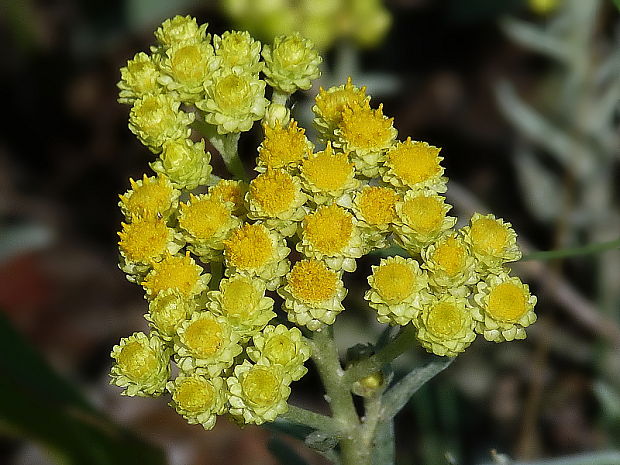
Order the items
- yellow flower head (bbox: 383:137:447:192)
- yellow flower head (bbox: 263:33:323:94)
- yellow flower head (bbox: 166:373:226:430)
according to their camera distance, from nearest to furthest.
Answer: yellow flower head (bbox: 166:373:226:430)
yellow flower head (bbox: 383:137:447:192)
yellow flower head (bbox: 263:33:323:94)

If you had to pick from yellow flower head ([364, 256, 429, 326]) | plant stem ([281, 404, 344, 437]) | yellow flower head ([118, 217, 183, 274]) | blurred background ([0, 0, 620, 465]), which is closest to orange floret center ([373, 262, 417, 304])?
yellow flower head ([364, 256, 429, 326])

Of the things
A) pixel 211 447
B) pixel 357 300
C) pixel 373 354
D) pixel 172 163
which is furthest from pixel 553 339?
pixel 172 163

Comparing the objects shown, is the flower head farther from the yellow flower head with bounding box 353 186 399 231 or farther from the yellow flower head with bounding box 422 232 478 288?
the yellow flower head with bounding box 353 186 399 231

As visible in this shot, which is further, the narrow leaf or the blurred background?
the blurred background

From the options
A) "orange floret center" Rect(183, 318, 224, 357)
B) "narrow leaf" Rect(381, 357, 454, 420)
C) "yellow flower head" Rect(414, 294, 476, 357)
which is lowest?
"narrow leaf" Rect(381, 357, 454, 420)

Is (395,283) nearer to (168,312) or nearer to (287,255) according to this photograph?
(287,255)

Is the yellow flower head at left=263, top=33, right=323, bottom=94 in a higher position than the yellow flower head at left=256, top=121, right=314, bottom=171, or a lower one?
higher

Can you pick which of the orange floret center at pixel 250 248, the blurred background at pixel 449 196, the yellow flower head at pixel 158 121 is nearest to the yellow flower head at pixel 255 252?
the orange floret center at pixel 250 248
